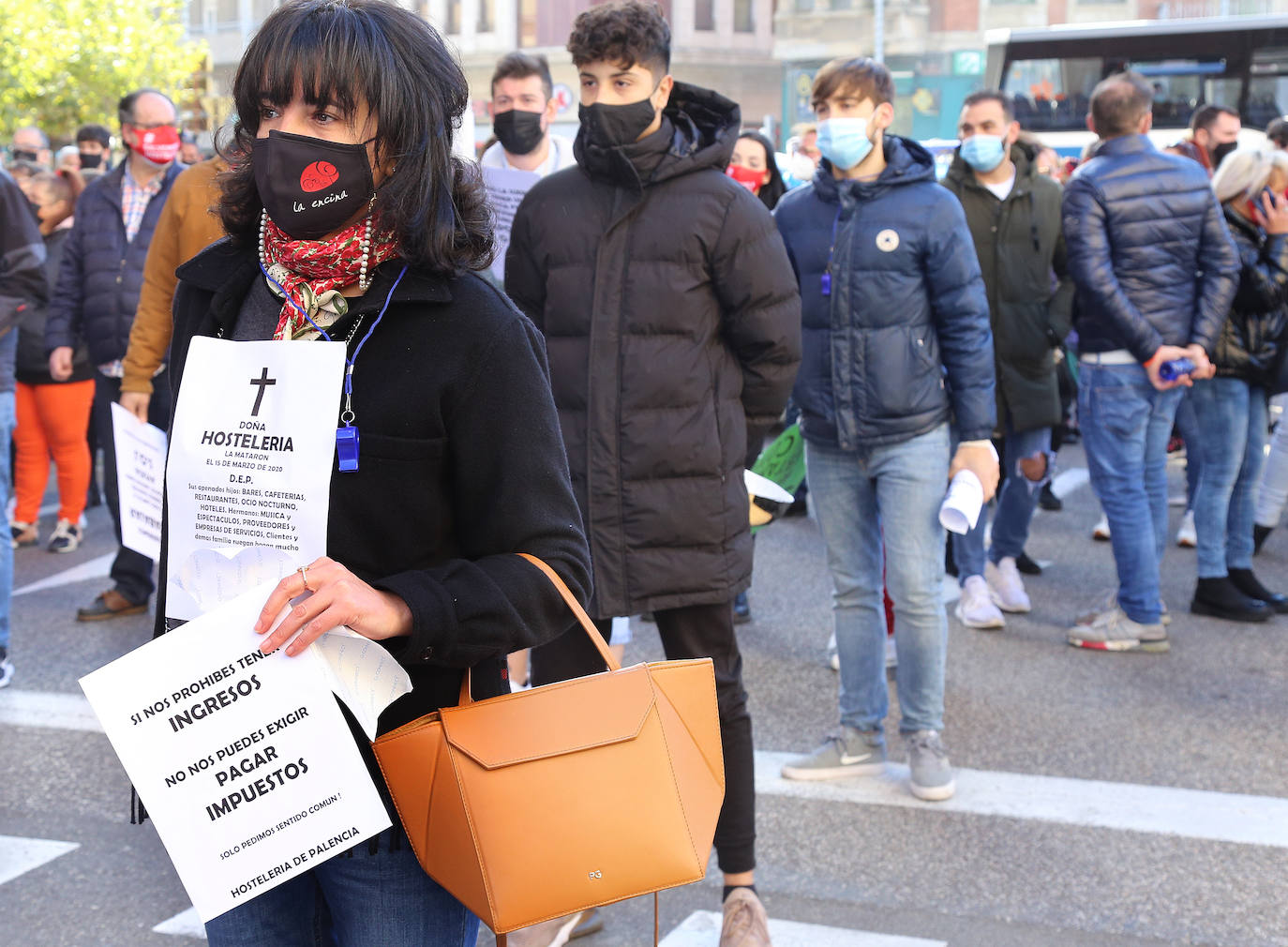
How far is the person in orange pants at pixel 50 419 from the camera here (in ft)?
26.2

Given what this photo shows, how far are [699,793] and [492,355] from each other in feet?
2.19

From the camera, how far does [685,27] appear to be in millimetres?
46500

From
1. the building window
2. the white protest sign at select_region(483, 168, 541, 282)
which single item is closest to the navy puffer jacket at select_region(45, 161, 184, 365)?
the white protest sign at select_region(483, 168, 541, 282)

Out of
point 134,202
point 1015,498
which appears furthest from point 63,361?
point 1015,498

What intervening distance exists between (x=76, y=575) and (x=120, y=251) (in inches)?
70.9

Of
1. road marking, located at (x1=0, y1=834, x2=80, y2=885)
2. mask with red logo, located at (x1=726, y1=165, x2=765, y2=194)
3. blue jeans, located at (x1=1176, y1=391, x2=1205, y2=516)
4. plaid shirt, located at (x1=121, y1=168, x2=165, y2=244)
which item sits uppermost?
mask with red logo, located at (x1=726, y1=165, x2=765, y2=194)

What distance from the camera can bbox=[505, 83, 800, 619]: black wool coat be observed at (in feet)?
11.7

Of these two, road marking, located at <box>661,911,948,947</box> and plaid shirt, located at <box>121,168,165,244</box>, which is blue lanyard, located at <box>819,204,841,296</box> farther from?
plaid shirt, located at <box>121,168,165,244</box>

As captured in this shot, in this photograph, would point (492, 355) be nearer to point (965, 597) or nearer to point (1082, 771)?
point (1082, 771)

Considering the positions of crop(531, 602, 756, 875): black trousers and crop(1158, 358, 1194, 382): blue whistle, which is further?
crop(1158, 358, 1194, 382): blue whistle

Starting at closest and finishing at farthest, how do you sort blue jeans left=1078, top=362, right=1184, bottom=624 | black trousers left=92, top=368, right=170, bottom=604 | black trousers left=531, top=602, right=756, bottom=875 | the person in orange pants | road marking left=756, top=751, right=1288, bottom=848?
black trousers left=531, top=602, right=756, bottom=875
road marking left=756, top=751, right=1288, bottom=848
blue jeans left=1078, top=362, right=1184, bottom=624
black trousers left=92, top=368, right=170, bottom=604
the person in orange pants

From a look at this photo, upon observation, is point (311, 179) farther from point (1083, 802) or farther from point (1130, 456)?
point (1130, 456)

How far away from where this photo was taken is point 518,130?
568 centimetres

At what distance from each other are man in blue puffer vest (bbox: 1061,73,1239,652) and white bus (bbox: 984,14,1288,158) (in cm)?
1253
